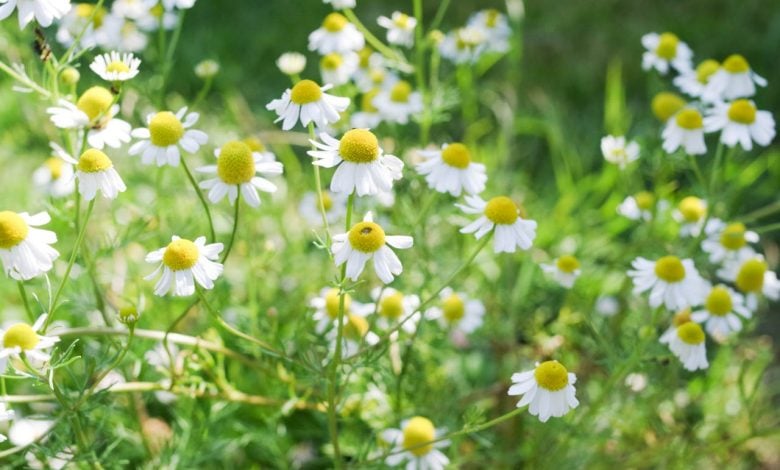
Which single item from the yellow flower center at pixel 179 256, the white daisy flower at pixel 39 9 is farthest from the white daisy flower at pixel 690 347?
the white daisy flower at pixel 39 9

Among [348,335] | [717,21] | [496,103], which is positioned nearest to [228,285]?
[348,335]

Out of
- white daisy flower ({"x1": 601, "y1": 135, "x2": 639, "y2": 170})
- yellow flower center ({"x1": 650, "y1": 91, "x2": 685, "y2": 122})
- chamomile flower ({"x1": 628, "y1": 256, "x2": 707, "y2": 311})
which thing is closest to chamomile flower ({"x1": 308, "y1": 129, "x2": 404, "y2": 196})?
chamomile flower ({"x1": 628, "y1": 256, "x2": 707, "y2": 311})

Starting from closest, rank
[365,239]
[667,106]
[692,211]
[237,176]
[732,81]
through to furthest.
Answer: [365,239]
[237,176]
[732,81]
[692,211]
[667,106]

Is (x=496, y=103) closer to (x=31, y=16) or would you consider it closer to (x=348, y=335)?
(x=348, y=335)

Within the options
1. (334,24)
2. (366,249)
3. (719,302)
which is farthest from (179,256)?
(719,302)

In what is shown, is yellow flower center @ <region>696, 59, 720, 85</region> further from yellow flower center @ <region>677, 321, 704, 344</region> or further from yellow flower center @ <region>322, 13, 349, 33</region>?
yellow flower center @ <region>322, 13, 349, 33</region>

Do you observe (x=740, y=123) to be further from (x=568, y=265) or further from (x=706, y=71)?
(x=568, y=265)
